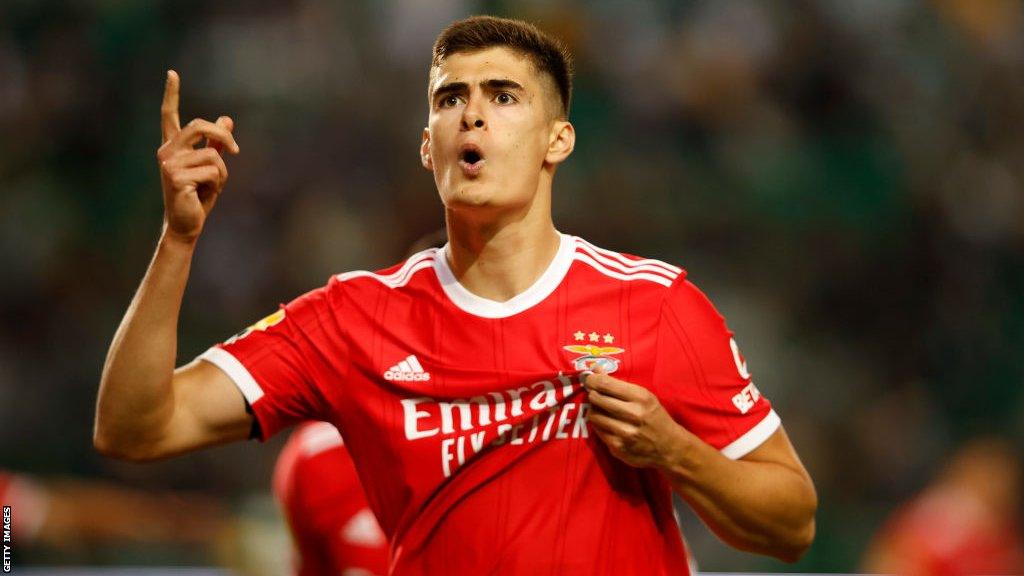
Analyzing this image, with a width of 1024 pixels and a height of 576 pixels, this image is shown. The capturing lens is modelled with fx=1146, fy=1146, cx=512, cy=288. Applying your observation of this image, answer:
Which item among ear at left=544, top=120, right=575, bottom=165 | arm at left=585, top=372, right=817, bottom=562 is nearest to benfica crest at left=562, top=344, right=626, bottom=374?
arm at left=585, top=372, right=817, bottom=562

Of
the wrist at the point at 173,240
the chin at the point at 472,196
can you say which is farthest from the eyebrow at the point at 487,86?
the wrist at the point at 173,240

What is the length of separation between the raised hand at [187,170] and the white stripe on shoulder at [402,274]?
48 centimetres

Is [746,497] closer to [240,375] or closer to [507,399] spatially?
[507,399]

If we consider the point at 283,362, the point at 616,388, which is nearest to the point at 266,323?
the point at 283,362

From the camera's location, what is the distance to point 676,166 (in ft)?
21.1

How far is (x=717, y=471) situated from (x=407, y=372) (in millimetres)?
693

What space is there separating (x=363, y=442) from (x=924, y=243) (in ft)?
15.1

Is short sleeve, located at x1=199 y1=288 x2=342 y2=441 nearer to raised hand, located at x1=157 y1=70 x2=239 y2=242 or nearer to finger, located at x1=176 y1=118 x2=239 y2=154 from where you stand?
raised hand, located at x1=157 y1=70 x2=239 y2=242

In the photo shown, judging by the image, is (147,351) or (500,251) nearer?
(147,351)

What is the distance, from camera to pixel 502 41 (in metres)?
2.68

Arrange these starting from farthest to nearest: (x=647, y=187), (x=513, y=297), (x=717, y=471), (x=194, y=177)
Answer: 1. (x=647, y=187)
2. (x=513, y=297)
3. (x=717, y=471)
4. (x=194, y=177)

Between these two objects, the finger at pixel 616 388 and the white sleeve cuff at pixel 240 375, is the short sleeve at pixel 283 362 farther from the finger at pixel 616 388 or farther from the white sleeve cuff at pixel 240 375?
the finger at pixel 616 388

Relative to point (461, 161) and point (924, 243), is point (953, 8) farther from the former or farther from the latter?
point (461, 161)

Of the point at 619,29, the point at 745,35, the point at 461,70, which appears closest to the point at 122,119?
the point at 619,29
